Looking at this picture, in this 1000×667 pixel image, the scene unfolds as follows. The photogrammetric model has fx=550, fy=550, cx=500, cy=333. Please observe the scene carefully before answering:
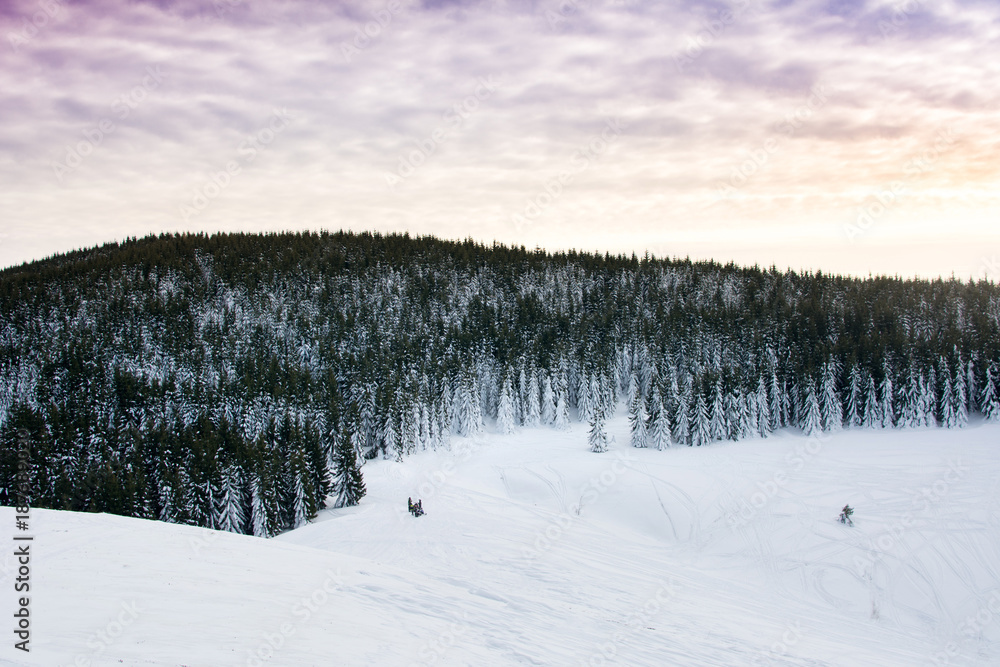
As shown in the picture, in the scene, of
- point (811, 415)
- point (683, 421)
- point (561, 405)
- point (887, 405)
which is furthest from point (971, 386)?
point (561, 405)

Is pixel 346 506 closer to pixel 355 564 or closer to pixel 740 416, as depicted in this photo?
pixel 355 564

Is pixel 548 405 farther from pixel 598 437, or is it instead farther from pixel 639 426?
pixel 598 437

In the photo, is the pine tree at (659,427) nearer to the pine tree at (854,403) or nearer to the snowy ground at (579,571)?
the snowy ground at (579,571)

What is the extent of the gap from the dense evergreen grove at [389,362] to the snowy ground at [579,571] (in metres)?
8.90

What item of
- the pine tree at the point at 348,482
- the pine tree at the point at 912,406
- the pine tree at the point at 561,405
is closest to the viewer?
the pine tree at the point at 348,482

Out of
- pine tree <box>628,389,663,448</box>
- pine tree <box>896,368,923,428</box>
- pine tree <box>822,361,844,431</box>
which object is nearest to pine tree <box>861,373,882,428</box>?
pine tree <box>896,368,923,428</box>

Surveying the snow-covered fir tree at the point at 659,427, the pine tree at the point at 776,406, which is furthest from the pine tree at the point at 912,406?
the snow-covered fir tree at the point at 659,427

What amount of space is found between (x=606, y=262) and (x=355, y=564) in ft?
492

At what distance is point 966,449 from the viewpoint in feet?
203

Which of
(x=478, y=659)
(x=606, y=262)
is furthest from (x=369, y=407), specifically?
(x=606, y=262)

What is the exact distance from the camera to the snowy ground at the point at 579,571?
14742 millimetres

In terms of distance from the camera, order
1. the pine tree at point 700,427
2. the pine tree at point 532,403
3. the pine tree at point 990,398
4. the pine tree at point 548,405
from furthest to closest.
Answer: the pine tree at point 548,405, the pine tree at point 532,403, the pine tree at point 990,398, the pine tree at point 700,427

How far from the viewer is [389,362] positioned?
294ft

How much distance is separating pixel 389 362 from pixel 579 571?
6579cm
